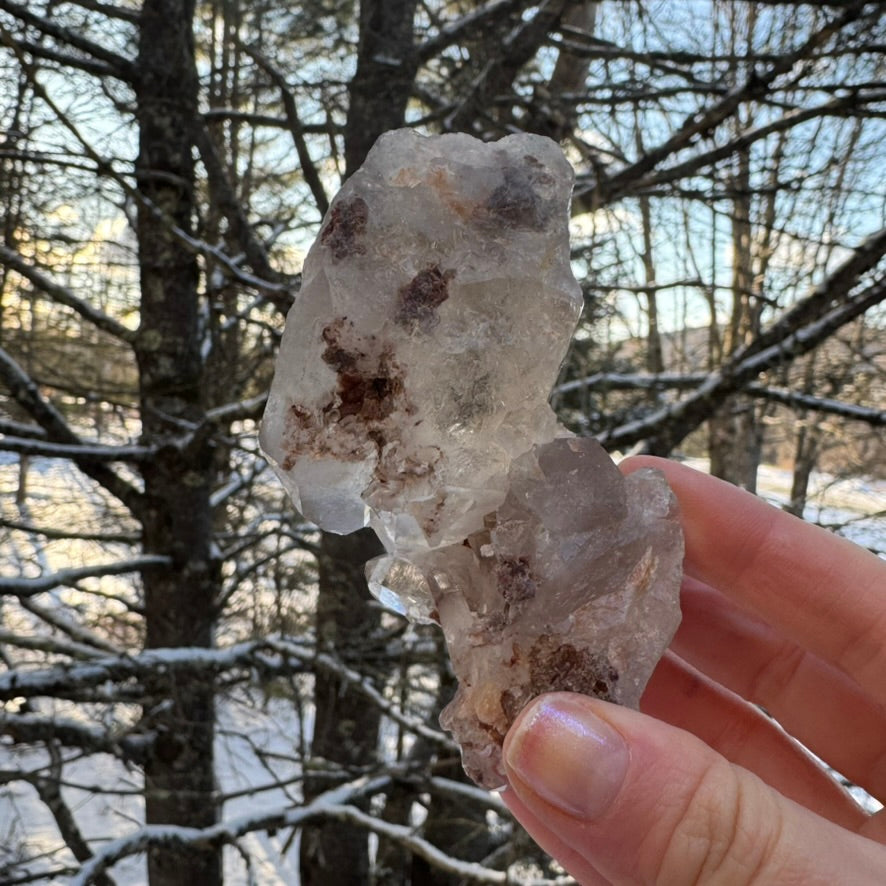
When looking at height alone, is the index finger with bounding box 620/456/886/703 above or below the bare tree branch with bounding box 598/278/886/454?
below

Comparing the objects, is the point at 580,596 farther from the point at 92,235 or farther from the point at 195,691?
the point at 92,235

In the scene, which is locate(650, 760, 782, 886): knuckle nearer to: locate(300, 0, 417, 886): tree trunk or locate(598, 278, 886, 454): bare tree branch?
locate(598, 278, 886, 454): bare tree branch

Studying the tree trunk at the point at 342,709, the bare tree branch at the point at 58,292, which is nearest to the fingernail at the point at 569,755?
the tree trunk at the point at 342,709

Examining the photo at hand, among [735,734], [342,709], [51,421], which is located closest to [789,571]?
[735,734]

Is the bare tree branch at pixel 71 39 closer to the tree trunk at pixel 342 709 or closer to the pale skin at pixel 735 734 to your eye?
the tree trunk at pixel 342 709

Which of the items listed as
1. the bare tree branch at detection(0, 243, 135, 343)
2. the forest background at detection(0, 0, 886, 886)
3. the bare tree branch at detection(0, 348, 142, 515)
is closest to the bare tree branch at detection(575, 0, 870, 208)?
the forest background at detection(0, 0, 886, 886)

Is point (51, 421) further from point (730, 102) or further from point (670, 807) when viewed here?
point (670, 807)

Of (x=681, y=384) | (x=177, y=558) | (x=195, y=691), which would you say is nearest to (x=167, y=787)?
(x=195, y=691)
